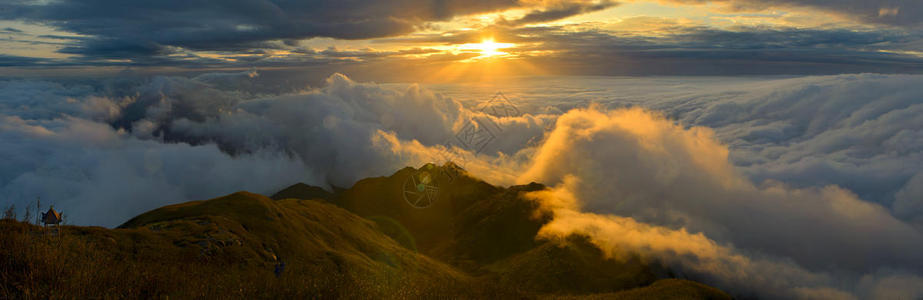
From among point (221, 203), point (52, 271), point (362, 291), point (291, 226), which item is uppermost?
point (52, 271)

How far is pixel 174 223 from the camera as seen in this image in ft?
233

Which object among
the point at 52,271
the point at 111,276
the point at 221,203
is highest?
the point at 52,271

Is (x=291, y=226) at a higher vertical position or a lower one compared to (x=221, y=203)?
lower

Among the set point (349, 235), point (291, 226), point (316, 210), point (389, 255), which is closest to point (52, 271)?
point (291, 226)

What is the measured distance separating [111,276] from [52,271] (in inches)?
59.1

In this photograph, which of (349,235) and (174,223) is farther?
(349,235)

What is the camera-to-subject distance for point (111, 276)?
10.3 metres

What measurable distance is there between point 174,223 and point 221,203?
3735 centimetres

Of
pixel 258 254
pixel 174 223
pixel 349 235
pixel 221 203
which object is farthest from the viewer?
pixel 349 235

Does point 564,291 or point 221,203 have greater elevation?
point 221,203

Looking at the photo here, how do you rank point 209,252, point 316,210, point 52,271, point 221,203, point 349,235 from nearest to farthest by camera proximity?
point 52,271 < point 209,252 < point 221,203 < point 349,235 < point 316,210

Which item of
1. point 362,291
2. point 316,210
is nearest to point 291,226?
point 316,210

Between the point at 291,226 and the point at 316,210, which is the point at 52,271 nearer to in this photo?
the point at 291,226

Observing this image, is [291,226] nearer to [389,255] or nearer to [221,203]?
[221,203]
